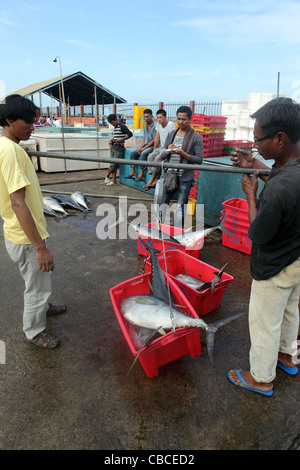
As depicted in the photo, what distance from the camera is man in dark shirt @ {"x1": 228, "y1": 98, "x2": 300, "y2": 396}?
1.74 m

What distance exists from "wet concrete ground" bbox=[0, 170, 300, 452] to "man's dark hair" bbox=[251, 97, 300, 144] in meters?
2.05

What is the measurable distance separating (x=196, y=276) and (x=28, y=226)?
2331mm

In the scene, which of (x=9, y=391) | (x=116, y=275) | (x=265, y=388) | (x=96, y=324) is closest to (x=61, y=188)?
(x=116, y=275)

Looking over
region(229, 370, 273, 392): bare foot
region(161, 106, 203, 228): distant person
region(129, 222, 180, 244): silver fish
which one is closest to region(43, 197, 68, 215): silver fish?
region(129, 222, 180, 244): silver fish

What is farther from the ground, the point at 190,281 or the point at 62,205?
the point at 62,205

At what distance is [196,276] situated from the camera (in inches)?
151

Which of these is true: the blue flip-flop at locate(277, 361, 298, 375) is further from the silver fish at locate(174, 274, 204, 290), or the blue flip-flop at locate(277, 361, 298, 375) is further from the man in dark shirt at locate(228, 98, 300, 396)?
the silver fish at locate(174, 274, 204, 290)

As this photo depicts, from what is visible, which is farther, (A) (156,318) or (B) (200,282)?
(B) (200,282)

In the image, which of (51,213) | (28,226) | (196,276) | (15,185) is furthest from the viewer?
(51,213)

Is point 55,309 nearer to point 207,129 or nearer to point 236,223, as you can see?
point 236,223

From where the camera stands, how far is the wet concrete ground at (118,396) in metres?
2.03

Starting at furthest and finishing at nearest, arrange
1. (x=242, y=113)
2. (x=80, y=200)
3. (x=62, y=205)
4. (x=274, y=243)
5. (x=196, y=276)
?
(x=242, y=113) < (x=62, y=205) < (x=80, y=200) < (x=196, y=276) < (x=274, y=243)

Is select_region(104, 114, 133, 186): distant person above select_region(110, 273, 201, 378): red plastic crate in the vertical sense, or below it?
above

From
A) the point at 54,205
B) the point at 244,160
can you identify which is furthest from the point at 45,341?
the point at 54,205
